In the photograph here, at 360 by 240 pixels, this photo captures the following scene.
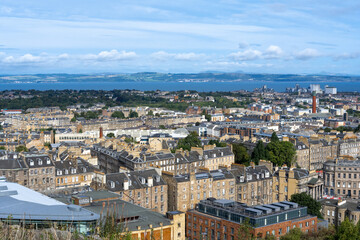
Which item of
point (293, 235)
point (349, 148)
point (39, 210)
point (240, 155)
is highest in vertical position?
point (39, 210)

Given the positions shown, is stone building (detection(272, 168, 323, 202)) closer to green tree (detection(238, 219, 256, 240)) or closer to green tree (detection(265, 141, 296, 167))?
green tree (detection(265, 141, 296, 167))

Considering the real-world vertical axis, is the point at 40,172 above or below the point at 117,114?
above

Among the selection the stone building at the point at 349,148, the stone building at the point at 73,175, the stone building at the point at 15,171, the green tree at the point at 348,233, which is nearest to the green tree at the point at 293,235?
the green tree at the point at 348,233

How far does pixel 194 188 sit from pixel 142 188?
5525mm

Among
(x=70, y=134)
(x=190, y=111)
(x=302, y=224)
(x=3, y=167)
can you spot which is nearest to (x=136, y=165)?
(x=3, y=167)

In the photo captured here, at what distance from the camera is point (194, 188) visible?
48.4 m

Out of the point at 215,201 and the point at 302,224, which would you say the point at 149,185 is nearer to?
the point at 215,201

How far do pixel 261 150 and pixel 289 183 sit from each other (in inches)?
762

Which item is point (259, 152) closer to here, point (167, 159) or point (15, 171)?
point (167, 159)

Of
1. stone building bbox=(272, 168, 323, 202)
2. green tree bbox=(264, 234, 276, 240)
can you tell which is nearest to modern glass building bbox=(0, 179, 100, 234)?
green tree bbox=(264, 234, 276, 240)

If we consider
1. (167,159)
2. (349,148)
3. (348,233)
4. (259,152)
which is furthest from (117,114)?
(348,233)

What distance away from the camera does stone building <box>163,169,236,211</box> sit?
47.7 metres

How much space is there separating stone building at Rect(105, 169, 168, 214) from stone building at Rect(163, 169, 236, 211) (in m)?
0.82

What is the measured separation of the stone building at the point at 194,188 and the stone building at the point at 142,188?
2.69ft
